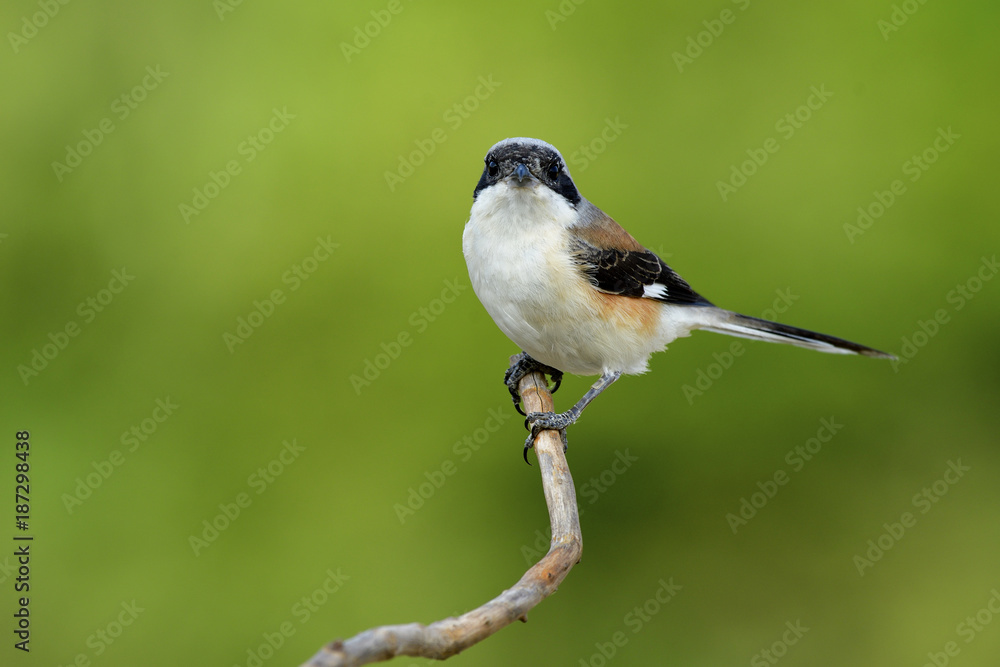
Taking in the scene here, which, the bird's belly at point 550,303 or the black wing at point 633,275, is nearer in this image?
the bird's belly at point 550,303

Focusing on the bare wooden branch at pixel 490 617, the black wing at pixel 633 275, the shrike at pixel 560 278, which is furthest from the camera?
the black wing at pixel 633 275

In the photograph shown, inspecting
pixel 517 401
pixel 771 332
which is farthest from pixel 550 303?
pixel 771 332

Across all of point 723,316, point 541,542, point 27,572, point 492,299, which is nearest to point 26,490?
point 27,572

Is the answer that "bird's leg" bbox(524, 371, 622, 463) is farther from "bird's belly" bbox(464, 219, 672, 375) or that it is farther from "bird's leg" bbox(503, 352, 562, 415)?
"bird's leg" bbox(503, 352, 562, 415)

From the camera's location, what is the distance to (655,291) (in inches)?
116

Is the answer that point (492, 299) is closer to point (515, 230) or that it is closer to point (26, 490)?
point (515, 230)

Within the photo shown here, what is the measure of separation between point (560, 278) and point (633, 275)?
413 millimetres

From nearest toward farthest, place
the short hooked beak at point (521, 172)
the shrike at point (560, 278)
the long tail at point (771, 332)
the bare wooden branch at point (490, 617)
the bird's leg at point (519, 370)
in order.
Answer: the bare wooden branch at point (490, 617) → the short hooked beak at point (521, 172) → the shrike at point (560, 278) → the long tail at point (771, 332) → the bird's leg at point (519, 370)

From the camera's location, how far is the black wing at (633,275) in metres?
2.67

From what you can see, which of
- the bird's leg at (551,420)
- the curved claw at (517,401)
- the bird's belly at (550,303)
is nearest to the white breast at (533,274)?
the bird's belly at (550,303)

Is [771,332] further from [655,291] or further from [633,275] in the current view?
[633,275]

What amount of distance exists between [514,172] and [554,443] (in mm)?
786

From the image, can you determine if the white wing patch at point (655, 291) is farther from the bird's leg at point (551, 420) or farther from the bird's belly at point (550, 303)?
the bird's leg at point (551, 420)

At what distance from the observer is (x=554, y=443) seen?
2.47 metres
